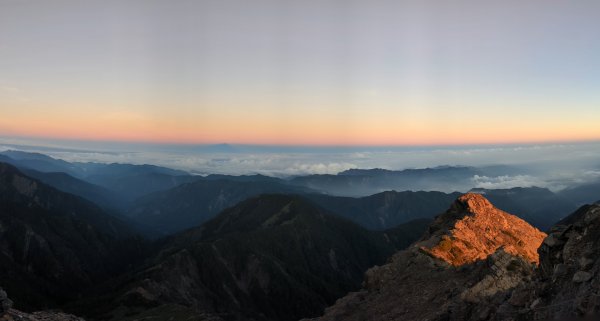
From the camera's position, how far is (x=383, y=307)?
10025cm

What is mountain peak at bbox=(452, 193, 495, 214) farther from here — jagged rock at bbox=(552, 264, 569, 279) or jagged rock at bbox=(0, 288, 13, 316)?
jagged rock at bbox=(0, 288, 13, 316)

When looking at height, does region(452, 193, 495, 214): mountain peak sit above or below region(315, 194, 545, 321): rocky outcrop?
above

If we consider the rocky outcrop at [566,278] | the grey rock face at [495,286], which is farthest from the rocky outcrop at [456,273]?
the rocky outcrop at [566,278]

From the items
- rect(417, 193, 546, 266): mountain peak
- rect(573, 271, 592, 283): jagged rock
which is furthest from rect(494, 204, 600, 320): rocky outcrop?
rect(417, 193, 546, 266): mountain peak

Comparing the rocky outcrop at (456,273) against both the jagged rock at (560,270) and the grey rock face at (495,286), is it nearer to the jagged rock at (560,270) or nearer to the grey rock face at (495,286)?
the grey rock face at (495,286)

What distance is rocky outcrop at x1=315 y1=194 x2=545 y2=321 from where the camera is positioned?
6875 cm

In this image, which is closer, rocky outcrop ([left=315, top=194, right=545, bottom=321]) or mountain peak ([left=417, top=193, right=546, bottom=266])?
rocky outcrop ([left=315, top=194, right=545, bottom=321])

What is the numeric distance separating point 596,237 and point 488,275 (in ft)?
114

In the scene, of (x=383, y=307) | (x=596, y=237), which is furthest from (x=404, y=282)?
(x=596, y=237)

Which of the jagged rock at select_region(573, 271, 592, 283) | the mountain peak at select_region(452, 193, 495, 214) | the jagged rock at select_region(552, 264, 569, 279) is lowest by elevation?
the mountain peak at select_region(452, 193, 495, 214)

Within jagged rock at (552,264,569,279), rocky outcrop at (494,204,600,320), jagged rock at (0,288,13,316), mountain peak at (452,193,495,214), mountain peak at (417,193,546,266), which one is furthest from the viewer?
mountain peak at (452,193,495,214)

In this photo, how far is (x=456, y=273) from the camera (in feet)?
307

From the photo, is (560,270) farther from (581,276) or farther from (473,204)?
(473,204)

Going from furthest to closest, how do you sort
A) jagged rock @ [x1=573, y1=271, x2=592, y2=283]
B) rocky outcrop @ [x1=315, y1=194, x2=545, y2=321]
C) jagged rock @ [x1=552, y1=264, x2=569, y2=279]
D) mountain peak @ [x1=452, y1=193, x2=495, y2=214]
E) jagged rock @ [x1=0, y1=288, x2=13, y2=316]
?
1. mountain peak @ [x1=452, y1=193, x2=495, y2=214]
2. rocky outcrop @ [x1=315, y1=194, x2=545, y2=321]
3. jagged rock @ [x1=0, y1=288, x2=13, y2=316]
4. jagged rock @ [x1=552, y1=264, x2=569, y2=279]
5. jagged rock @ [x1=573, y1=271, x2=592, y2=283]
